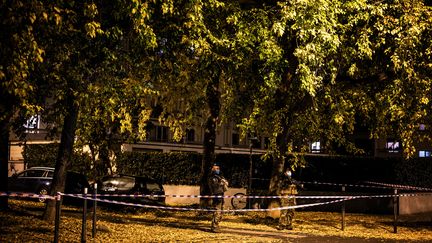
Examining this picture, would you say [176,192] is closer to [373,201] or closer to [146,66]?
[373,201]

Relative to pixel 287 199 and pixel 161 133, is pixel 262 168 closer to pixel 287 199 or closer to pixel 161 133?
pixel 287 199

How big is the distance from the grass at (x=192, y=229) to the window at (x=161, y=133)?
24480 millimetres

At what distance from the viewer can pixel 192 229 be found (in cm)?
1667

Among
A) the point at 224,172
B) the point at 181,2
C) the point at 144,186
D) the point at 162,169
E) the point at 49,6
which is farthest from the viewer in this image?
the point at 162,169

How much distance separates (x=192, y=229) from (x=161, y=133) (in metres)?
30.9

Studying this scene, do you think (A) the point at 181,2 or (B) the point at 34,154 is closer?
(A) the point at 181,2

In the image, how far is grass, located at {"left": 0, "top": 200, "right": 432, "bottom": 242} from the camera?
1397 cm

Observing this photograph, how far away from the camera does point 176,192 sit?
32.8 meters

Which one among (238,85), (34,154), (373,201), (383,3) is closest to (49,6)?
(238,85)

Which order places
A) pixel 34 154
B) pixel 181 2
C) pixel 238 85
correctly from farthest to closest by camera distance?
pixel 34 154, pixel 238 85, pixel 181 2

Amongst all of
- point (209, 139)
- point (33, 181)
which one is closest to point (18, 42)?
point (209, 139)

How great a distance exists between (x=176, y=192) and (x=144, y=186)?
7826 millimetres

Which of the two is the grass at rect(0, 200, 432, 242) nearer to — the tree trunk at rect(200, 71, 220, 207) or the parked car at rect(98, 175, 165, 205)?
the tree trunk at rect(200, 71, 220, 207)

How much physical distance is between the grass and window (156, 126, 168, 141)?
2448 centimetres
